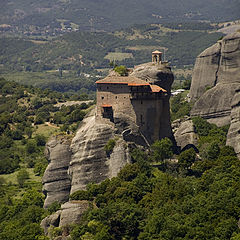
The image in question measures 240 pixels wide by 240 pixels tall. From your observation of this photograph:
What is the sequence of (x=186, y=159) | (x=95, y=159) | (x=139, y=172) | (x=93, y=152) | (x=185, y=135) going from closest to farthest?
(x=139, y=172), (x=95, y=159), (x=186, y=159), (x=93, y=152), (x=185, y=135)

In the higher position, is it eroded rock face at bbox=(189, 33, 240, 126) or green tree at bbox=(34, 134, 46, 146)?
eroded rock face at bbox=(189, 33, 240, 126)

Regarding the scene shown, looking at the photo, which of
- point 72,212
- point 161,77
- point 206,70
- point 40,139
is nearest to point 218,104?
point 206,70

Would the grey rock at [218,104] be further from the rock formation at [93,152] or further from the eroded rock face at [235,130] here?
the rock formation at [93,152]

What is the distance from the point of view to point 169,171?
85.4 meters

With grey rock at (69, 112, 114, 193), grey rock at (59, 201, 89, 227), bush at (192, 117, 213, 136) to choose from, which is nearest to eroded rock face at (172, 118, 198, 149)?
bush at (192, 117, 213, 136)

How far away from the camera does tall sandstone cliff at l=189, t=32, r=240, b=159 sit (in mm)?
111925

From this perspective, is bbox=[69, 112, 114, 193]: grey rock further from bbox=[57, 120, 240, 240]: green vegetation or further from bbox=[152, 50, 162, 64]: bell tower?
bbox=[152, 50, 162, 64]: bell tower

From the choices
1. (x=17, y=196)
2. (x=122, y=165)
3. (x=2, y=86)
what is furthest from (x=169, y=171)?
(x=2, y=86)

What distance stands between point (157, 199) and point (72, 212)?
32.3 feet

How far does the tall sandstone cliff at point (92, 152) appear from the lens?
281ft

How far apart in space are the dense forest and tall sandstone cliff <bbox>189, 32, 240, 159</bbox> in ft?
13.9

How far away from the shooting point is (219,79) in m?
121

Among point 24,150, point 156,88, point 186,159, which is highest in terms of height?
point 156,88

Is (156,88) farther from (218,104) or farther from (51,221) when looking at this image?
(218,104)
